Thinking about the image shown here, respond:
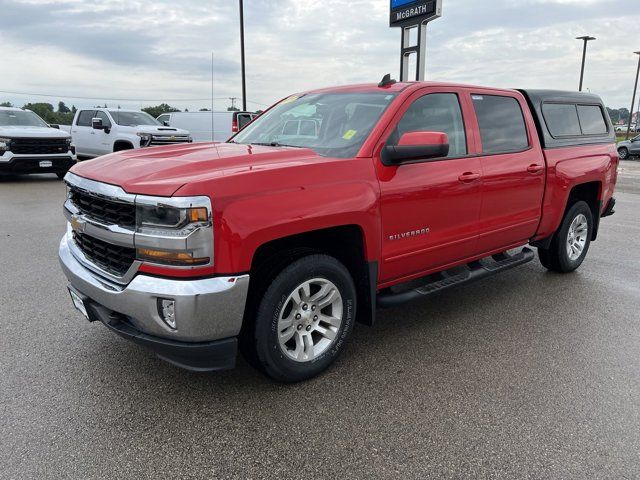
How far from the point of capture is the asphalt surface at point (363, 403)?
244 cm

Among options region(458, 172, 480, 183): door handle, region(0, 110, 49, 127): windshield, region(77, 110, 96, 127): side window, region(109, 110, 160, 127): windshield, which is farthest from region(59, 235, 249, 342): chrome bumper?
region(77, 110, 96, 127): side window

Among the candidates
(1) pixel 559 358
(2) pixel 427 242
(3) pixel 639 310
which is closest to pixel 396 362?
(2) pixel 427 242

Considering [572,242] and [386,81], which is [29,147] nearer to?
[386,81]

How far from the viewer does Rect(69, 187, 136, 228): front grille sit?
2.70 m

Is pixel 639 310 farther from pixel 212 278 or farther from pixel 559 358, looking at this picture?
pixel 212 278

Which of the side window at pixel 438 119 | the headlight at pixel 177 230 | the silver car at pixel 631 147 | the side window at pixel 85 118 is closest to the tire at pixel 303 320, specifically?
the headlight at pixel 177 230

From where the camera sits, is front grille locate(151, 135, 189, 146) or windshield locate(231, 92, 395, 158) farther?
front grille locate(151, 135, 189, 146)

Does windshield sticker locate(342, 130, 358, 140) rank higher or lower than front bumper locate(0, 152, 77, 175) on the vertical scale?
higher

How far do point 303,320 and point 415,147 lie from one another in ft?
4.29

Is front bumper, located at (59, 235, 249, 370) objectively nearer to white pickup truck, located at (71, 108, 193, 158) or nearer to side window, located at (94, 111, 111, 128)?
white pickup truck, located at (71, 108, 193, 158)

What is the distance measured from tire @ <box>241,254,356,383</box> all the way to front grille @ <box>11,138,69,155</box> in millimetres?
11742

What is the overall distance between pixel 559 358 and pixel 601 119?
139 inches

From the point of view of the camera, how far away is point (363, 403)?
296 cm

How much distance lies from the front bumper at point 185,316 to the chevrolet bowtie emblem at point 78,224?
427 millimetres
